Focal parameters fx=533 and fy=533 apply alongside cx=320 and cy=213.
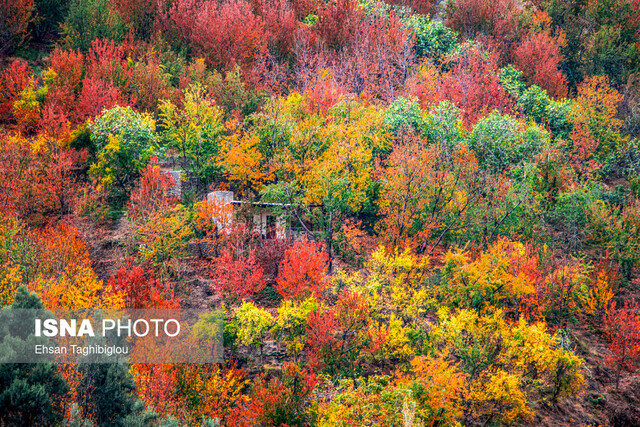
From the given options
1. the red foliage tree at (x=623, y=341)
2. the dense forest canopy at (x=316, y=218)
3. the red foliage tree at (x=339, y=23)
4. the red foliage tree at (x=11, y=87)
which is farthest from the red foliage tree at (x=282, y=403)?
the red foliage tree at (x=339, y=23)

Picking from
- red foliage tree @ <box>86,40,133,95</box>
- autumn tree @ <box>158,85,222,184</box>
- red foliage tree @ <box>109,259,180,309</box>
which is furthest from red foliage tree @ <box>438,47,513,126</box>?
red foliage tree @ <box>109,259,180,309</box>

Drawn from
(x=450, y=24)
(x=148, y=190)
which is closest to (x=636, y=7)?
(x=450, y=24)

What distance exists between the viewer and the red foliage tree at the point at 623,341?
103 ft

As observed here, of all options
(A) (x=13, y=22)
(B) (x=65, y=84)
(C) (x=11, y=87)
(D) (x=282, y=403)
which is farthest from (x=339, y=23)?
(D) (x=282, y=403)

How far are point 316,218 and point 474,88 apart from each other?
19.7m

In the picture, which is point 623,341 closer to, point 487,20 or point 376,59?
point 376,59

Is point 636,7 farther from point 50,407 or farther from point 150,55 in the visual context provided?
point 50,407

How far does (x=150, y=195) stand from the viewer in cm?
3284

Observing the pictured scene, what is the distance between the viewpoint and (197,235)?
112ft

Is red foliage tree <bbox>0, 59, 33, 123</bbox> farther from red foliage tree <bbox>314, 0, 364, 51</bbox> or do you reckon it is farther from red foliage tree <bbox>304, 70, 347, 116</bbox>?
red foliage tree <bbox>314, 0, 364, 51</bbox>

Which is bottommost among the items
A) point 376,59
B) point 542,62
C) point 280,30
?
point 376,59

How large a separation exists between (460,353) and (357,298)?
19.9 ft

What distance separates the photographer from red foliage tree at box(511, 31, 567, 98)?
50.2 m

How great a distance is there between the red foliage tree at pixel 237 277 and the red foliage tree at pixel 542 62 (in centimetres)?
3459
